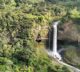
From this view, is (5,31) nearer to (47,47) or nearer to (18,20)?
(18,20)

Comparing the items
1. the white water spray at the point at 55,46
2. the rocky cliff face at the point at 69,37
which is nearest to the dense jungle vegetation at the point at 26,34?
the rocky cliff face at the point at 69,37

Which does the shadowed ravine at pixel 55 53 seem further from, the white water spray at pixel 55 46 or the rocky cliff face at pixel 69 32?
→ the rocky cliff face at pixel 69 32

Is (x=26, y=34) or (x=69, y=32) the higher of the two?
(x=26, y=34)

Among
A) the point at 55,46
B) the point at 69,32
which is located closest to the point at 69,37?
the point at 69,32

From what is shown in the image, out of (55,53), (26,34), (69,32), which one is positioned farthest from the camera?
(69,32)

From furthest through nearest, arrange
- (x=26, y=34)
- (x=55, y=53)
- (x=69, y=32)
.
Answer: (x=69, y=32) → (x=55, y=53) → (x=26, y=34)

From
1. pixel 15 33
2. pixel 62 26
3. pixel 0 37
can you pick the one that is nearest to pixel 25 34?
pixel 15 33

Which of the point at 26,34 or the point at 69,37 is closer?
the point at 26,34

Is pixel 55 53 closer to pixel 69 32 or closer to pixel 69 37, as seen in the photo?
pixel 69 37

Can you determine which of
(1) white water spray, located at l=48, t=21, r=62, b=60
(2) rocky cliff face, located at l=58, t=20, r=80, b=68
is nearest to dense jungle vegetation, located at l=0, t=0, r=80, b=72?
(2) rocky cliff face, located at l=58, t=20, r=80, b=68
